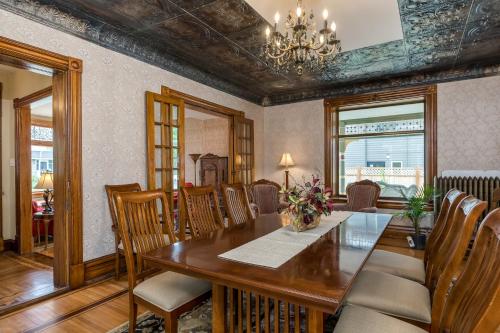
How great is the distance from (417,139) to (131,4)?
4.57 metres

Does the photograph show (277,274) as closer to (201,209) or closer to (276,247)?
(276,247)

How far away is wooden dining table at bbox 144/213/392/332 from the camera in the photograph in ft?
Answer: 3.57

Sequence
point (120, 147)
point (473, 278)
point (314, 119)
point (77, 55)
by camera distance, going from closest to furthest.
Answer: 1. point (473, 278)
2. point (77, 55)
3. point (120, 147)
4. point (314, 119)

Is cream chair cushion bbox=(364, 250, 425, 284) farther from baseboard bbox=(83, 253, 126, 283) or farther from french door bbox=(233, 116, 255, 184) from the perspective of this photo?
french door bbox=(233, 116, 255, 184)

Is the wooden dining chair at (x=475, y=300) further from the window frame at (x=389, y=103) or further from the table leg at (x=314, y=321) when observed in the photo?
the window frame at (x=389, y=103)

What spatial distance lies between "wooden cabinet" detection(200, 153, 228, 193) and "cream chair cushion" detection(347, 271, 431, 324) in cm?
515

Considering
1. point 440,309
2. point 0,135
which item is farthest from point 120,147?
point 440,309

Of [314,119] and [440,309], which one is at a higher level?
[314,119]

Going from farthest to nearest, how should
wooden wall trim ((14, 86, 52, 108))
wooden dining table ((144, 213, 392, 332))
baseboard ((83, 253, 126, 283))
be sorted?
wooden wall trim ((14, 86, 52, 108)), baseboard ((83, 253, 126, 283)), wooden dining table ((144, 213, 392, 332))

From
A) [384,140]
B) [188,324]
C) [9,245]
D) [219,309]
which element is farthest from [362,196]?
[9,245]

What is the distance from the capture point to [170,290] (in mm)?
1639

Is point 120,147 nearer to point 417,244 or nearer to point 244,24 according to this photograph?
point 244,24

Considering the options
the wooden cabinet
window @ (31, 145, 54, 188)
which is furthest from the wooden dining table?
window @ (31, 145, 54, 188)

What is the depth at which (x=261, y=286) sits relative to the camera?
113 cm
